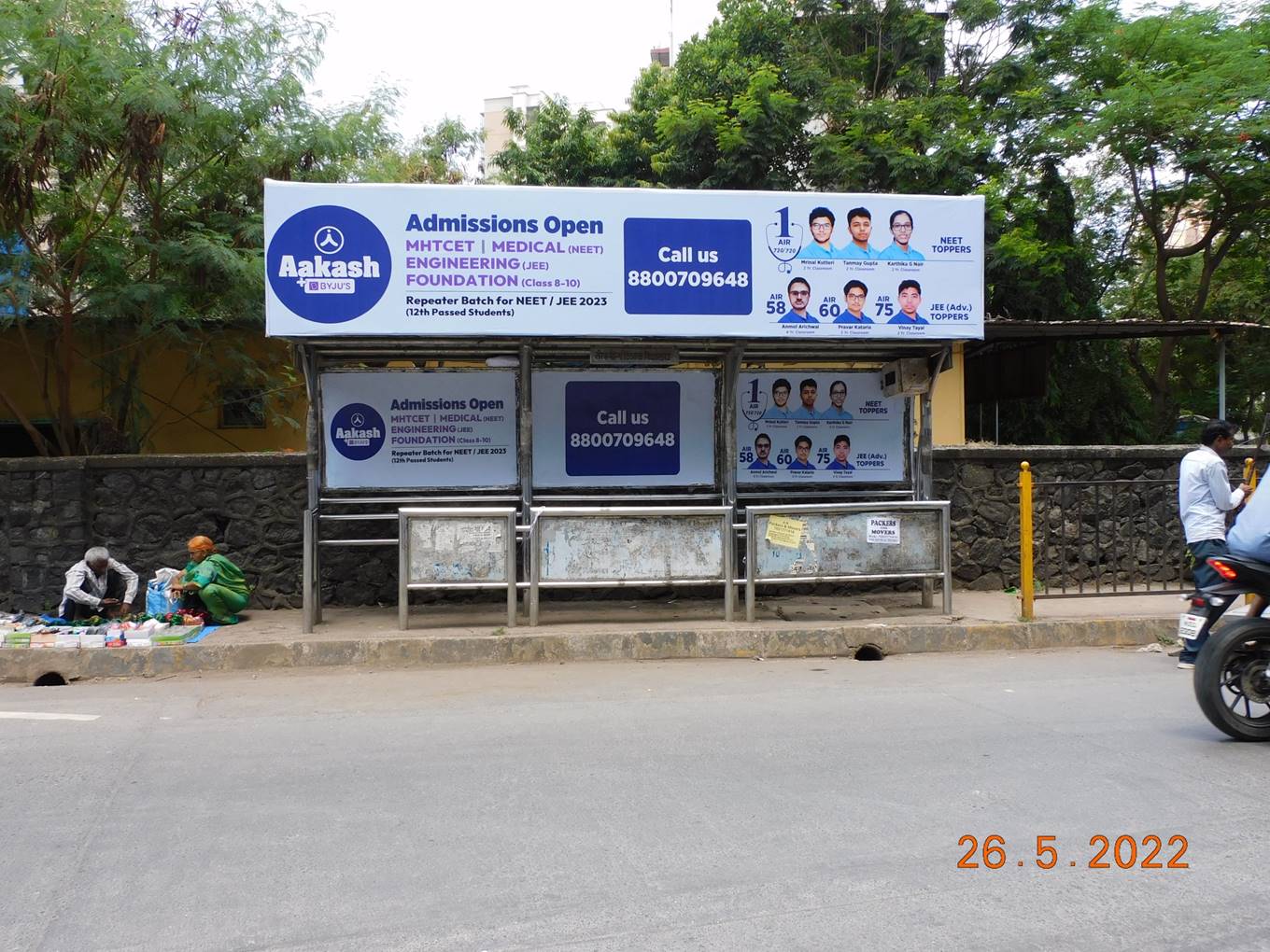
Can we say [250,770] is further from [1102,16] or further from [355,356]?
[1102,16]

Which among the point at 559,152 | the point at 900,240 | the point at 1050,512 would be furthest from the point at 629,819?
the point at 559,152

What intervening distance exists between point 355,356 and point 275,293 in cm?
145

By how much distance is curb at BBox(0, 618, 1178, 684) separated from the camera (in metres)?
7.68

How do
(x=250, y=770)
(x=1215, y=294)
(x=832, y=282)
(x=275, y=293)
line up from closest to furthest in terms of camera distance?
(x=250, y=770)
(x=275, y=293)
(x=832, y=282)
(x=1215, y=294)

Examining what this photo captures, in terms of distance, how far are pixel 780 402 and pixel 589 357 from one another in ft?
6.66

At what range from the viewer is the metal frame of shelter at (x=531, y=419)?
28.6 ft

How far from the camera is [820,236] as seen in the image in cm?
842

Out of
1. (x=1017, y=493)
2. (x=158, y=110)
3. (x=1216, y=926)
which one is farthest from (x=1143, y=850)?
(x=158, y=110)

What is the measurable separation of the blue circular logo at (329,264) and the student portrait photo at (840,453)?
4.67m

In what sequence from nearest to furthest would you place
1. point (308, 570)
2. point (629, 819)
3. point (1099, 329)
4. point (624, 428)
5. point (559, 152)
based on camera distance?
point (629, 819), point (308, 570), point (624, 428), point (1099, 329), point (559, 152)

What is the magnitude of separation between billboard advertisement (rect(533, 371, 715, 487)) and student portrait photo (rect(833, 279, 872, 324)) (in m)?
1.68

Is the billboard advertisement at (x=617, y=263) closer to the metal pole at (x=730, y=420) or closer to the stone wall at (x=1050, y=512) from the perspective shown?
the metal pole at (x=730, y=420)

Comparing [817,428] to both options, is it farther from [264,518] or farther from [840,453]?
[264,518]

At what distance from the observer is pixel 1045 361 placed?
13.8m
